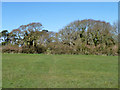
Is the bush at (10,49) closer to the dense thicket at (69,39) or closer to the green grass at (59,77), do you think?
the dense thicket at (69,39)

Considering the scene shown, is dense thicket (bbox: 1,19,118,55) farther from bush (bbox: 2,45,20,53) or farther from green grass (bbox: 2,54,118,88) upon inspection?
green grass (bbox: 2,54,118,88)

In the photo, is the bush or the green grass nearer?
the green grass

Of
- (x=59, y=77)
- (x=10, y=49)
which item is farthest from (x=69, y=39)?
(x=59, y=77)

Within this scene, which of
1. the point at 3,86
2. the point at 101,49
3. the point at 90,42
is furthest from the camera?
the point at 90,42

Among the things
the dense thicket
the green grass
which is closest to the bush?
the dense thicket

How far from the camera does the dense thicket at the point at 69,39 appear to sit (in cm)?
1995

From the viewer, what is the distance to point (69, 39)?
→ 70.0ft

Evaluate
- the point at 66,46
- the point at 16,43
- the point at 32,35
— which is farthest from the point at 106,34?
the point at 16,43

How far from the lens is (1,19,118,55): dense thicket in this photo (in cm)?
1995

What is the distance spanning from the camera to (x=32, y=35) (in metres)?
21.9

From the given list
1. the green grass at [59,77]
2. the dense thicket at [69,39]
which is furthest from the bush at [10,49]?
the green grass at [59,77]

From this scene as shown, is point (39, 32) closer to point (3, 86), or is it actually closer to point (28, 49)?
point (28, 49)

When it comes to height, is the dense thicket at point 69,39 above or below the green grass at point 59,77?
above

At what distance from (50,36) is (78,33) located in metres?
3.63
